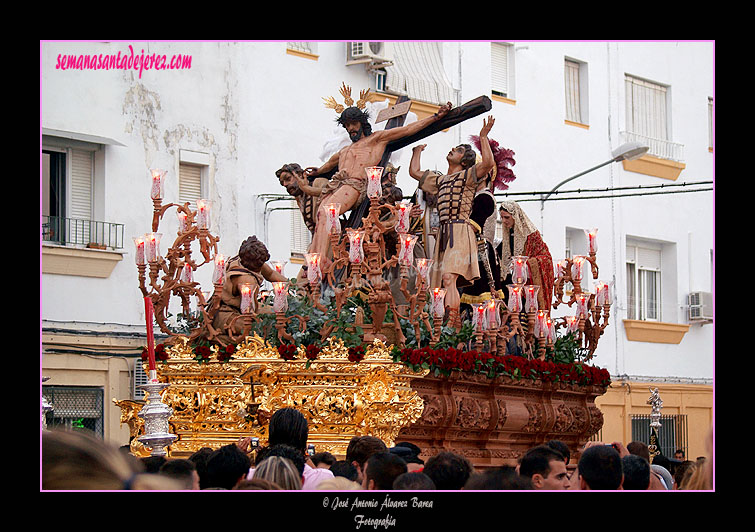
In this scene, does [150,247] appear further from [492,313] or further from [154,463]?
[154,463]

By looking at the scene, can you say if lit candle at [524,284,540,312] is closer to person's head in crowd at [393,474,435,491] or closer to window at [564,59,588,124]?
person's head in crowd at [393,474,435,491]

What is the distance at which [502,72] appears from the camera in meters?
24.5

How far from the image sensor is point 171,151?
19922 mm

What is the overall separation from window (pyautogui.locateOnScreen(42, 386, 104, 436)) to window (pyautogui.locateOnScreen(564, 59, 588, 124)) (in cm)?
1061

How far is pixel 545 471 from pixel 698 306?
19.6 m

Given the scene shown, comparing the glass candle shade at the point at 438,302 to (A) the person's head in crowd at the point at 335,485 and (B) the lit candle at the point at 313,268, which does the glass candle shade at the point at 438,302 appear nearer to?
(B) the lit candle at the point at 313,268

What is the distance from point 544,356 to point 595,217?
32.9ft

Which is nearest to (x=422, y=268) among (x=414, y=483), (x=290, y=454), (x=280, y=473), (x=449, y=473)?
(x=290, y=454)

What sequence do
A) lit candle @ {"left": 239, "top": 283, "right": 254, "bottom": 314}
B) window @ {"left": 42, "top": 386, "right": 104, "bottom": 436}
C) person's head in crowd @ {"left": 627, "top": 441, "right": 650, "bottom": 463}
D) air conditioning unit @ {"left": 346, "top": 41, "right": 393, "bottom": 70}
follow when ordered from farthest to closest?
air conditioning unit @ {"left": 346, "top": 41, "right": 393, "bottom": 70} → window @ {"left": 42, "top": 386, "right": 104, "bottom": 436} → lit candle @ {"left": 239, "top": 283, "right": 254, "bottom": 314} → person's head in crowd @ {"left": 627, "top": 441, "right": 650, "bottom": 463}

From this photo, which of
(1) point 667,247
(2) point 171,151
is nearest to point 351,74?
(2) point 171,151

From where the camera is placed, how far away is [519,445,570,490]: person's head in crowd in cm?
771

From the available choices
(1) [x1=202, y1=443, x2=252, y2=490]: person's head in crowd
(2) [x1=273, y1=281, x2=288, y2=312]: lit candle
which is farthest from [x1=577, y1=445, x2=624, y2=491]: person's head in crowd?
(2) [x1=273, y1=281, x2=288, y2=312]: lit candle

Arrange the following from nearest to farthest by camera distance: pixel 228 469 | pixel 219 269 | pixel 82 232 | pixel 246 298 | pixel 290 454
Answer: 1. pixel 228 469
2. pixel 290 454
3. pixel 246 298
4. pixel 219 269
5. pixel 82 232

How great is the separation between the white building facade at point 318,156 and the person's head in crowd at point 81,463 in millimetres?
8910
